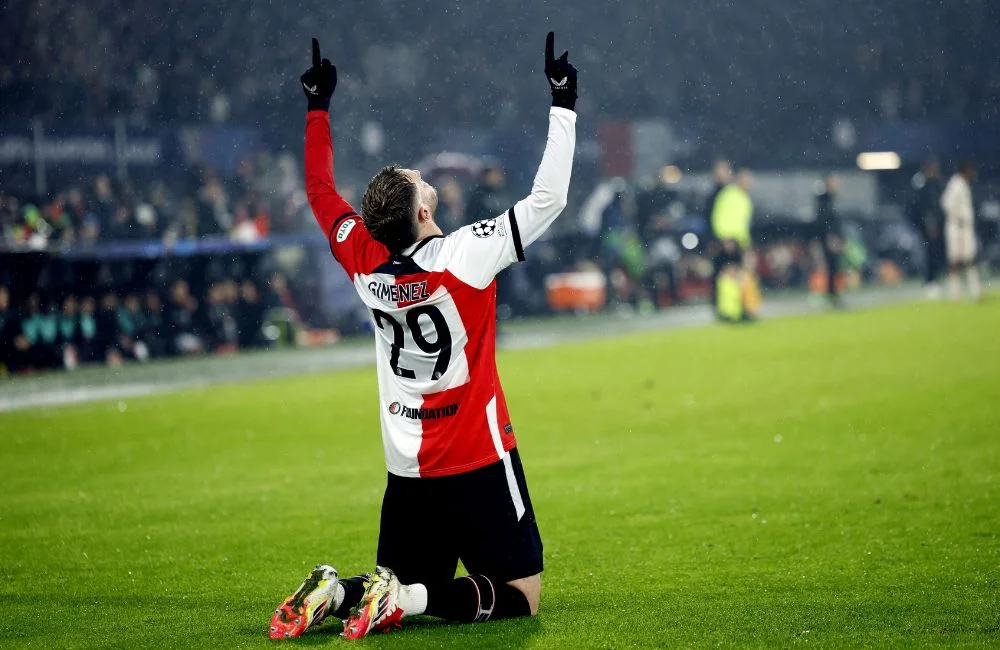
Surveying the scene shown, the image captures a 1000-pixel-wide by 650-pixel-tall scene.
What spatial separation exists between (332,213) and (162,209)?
1532cm

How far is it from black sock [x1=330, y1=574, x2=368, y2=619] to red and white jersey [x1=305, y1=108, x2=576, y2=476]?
43cm

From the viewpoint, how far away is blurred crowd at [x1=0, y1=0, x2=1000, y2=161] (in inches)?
853

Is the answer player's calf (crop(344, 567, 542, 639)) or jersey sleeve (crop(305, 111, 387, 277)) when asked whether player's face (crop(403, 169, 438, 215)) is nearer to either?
jersey sleeve (crop(305, 111, 387, 277))

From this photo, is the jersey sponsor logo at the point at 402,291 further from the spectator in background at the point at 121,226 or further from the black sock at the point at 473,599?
the spectator in background at the point at 121,226

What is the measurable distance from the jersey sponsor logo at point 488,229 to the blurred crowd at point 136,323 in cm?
1277

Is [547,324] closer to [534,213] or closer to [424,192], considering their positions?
[424,192]

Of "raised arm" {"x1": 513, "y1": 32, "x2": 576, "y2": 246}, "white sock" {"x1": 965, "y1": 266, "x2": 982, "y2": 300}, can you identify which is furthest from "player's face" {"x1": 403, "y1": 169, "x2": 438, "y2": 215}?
"white sock" {"x1": 965, "y1": 266, "x2": 982, "y2": 300}

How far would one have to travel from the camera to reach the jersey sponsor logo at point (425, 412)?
16.2 ft

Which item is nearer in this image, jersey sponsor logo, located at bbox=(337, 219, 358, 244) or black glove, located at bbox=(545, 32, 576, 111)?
black glove, located at bbox=(545, 32, 576, 111)

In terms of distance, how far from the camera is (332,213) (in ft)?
17.1

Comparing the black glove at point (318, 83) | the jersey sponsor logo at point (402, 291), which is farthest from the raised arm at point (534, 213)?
the black glove at point (318, 83)

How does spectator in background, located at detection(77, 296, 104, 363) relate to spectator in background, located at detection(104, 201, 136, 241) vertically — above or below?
below

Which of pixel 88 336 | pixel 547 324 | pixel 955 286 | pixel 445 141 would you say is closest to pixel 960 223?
pixel 955 286

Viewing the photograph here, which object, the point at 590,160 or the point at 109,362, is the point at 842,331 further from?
the point at 590,160
